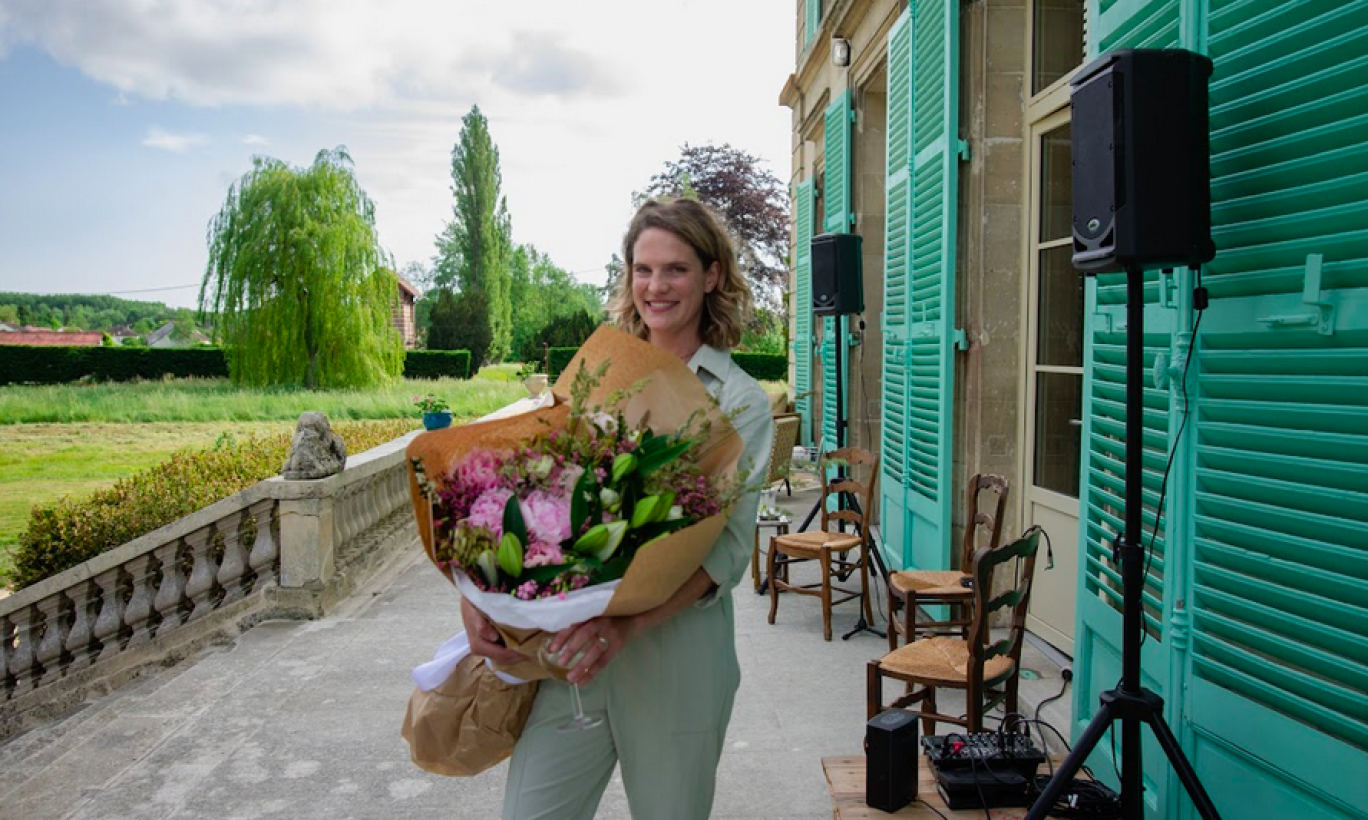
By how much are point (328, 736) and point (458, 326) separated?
3881cm

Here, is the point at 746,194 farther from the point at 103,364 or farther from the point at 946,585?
the point at 946,585

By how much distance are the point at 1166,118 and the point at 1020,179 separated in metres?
3.05

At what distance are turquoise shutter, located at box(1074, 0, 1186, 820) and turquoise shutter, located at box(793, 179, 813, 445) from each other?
750cm

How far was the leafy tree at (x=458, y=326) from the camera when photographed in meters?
41.1

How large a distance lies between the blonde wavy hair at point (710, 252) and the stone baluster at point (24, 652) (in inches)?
220

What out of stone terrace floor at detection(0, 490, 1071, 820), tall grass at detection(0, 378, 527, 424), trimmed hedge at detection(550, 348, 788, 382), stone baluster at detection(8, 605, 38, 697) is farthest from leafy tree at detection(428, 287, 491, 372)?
stone terrace floor at detection(0, 490, 1071, 820)

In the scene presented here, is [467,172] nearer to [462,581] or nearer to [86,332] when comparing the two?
[86,332]

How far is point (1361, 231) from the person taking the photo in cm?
169

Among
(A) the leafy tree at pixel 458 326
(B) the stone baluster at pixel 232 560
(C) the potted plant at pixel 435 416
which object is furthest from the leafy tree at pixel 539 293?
(B) the stone baluster at pixel 232 560

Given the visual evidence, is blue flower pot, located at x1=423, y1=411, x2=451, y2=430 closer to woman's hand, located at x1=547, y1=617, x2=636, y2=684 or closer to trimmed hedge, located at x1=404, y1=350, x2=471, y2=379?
woman's hand, located at x1=547, y1=617, x2=636, y2=684

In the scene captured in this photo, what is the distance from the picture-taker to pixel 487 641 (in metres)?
1.60

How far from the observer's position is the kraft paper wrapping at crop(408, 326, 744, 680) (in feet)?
4.92

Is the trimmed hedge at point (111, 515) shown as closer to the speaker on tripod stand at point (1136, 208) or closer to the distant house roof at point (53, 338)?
the speaker on tripod stand at point (1136, 208)

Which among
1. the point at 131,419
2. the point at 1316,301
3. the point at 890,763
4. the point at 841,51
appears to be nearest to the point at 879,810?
the point at 890,763
